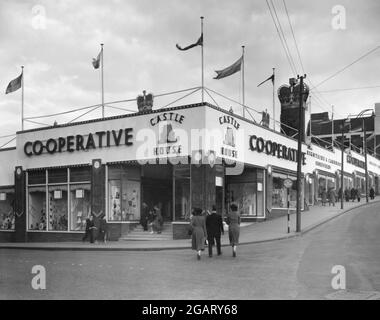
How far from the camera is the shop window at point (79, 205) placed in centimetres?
3108

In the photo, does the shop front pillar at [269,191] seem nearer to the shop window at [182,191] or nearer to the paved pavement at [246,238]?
the paved pavement at [246,238]

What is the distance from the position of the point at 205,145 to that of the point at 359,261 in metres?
12.7

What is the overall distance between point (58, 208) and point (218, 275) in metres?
20.8

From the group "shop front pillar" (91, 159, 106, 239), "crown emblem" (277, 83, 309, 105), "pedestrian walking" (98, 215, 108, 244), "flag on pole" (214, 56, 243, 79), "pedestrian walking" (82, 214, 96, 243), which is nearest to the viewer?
"pedestrian walking" (82, 214, 96, 243)

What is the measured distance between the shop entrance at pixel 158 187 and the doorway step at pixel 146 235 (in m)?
1.60

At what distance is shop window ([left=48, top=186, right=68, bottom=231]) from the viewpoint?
106 feet

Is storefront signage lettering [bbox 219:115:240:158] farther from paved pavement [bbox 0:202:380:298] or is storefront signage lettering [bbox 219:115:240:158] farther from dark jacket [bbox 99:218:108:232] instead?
paved pavement [bbox 0:202:380:298]

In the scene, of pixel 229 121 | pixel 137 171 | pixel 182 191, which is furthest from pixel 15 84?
pixel 229 121

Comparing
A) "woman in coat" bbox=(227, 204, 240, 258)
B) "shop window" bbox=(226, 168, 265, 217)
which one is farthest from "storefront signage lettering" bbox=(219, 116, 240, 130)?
"woman in coat" bbox=(227, 204, 240, 258)

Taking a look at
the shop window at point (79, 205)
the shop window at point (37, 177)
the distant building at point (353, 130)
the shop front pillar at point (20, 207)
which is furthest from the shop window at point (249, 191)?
the distant building at point (353, 130)

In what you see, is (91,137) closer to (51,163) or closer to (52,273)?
(51,163)

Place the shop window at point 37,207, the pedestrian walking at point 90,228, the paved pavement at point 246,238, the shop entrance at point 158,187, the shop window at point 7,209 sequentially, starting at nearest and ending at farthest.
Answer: the paved pavement at point 246,238
the pedestrian walking at point 90,228
the shop entrance at point 158,187
the shop window at point 37,207
the shop window at point 7,209

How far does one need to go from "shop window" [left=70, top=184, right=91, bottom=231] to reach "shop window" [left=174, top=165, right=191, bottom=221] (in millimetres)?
5813

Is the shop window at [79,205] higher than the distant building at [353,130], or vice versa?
the distant building at [353,130]
